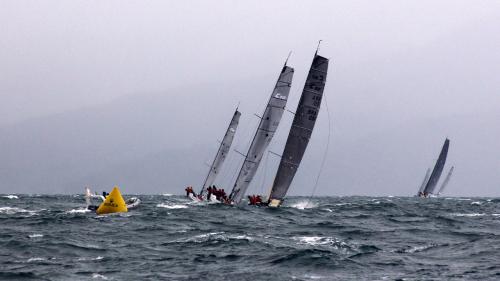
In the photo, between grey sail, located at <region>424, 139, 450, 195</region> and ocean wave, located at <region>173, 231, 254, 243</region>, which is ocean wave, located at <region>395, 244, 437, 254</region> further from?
grey sail, located at <region>424, 139, 450, 195</region>

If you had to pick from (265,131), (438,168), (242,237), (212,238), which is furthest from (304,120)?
(438,168)

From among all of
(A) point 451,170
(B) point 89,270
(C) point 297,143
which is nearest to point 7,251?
(B) point 89,270

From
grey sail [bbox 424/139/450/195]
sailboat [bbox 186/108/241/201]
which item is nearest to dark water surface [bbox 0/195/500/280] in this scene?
sailboat [bbox 186/108/241/201]

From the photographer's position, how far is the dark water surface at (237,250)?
19.3 m

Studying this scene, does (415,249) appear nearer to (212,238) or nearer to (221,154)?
(212,238)

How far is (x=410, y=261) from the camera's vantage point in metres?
22.3

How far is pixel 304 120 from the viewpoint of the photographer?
51.5 metres

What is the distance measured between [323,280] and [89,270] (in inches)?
289

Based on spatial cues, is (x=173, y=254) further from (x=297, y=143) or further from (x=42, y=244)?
(x=297, y=143)

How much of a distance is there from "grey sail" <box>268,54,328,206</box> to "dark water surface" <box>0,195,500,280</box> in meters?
15.9

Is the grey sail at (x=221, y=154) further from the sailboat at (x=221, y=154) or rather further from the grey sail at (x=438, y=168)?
the grey sail at (x=438, y=168)

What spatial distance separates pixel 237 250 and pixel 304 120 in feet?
94.2

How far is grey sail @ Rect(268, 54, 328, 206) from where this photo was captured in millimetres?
51031

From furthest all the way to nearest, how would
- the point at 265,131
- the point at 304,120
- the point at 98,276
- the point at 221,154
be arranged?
the point at 221,154
the point at 265,131
the point at 304,120
the point at 98,276
